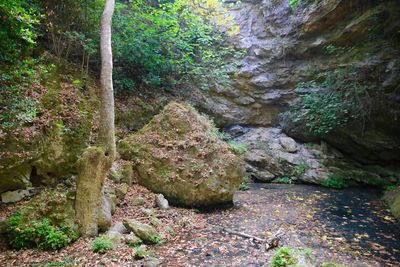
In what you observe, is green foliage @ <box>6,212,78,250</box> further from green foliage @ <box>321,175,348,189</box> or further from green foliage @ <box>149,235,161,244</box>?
green foliage @ <box>321,175,348,189</box>

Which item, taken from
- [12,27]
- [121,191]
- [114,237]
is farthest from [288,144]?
[12,27]

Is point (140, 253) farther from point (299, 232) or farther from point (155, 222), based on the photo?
point (299, 232)

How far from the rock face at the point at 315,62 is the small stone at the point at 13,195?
10.6 meters

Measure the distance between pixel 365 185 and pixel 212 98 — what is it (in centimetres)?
932

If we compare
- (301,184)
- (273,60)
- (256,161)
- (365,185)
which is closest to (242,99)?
(273,60)

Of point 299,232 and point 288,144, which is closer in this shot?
point 299,232

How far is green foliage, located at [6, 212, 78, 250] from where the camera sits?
16.1ft

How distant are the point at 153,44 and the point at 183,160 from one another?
547cm

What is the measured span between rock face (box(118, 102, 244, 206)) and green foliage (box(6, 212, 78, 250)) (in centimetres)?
321

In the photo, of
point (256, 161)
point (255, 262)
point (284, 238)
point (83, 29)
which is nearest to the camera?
point (255, 262)

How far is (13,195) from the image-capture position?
5.75 meters

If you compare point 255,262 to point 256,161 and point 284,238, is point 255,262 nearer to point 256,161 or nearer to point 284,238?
point 284,238

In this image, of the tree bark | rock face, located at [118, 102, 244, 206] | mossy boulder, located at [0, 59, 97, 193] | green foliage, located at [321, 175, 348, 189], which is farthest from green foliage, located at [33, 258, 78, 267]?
green foliage, located at [321, 175, 348, 189]

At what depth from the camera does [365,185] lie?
13.0 metres
